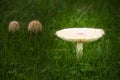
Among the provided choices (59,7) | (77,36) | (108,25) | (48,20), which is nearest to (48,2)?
(59,7)

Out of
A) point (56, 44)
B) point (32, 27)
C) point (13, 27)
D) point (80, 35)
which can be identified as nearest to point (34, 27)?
point (32, 27)

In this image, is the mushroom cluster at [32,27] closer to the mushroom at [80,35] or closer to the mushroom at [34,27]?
the mushroom at [34,27]

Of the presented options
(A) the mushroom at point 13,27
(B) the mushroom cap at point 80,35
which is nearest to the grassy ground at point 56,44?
(A) the mushroom at point 13,27

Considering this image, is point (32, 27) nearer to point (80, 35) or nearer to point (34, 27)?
point (34, 27)

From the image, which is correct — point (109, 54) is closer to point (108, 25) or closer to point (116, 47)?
point (116, 47)

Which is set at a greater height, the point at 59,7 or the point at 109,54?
the point at 59,7

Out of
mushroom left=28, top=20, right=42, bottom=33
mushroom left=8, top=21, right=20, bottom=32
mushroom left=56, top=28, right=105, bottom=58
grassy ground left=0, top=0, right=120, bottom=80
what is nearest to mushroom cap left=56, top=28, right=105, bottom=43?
mushroom left=56, top=28, right=105, bottom=58

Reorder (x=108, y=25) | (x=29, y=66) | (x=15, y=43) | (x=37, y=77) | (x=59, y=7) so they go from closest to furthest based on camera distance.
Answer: (x=37, y=77), (x=29, y=66), (x=15, y=43), (x=108, y=25), (x=59, y=7)

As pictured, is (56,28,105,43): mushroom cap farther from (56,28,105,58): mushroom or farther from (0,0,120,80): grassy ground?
(0,0,120,80): grassy ground
